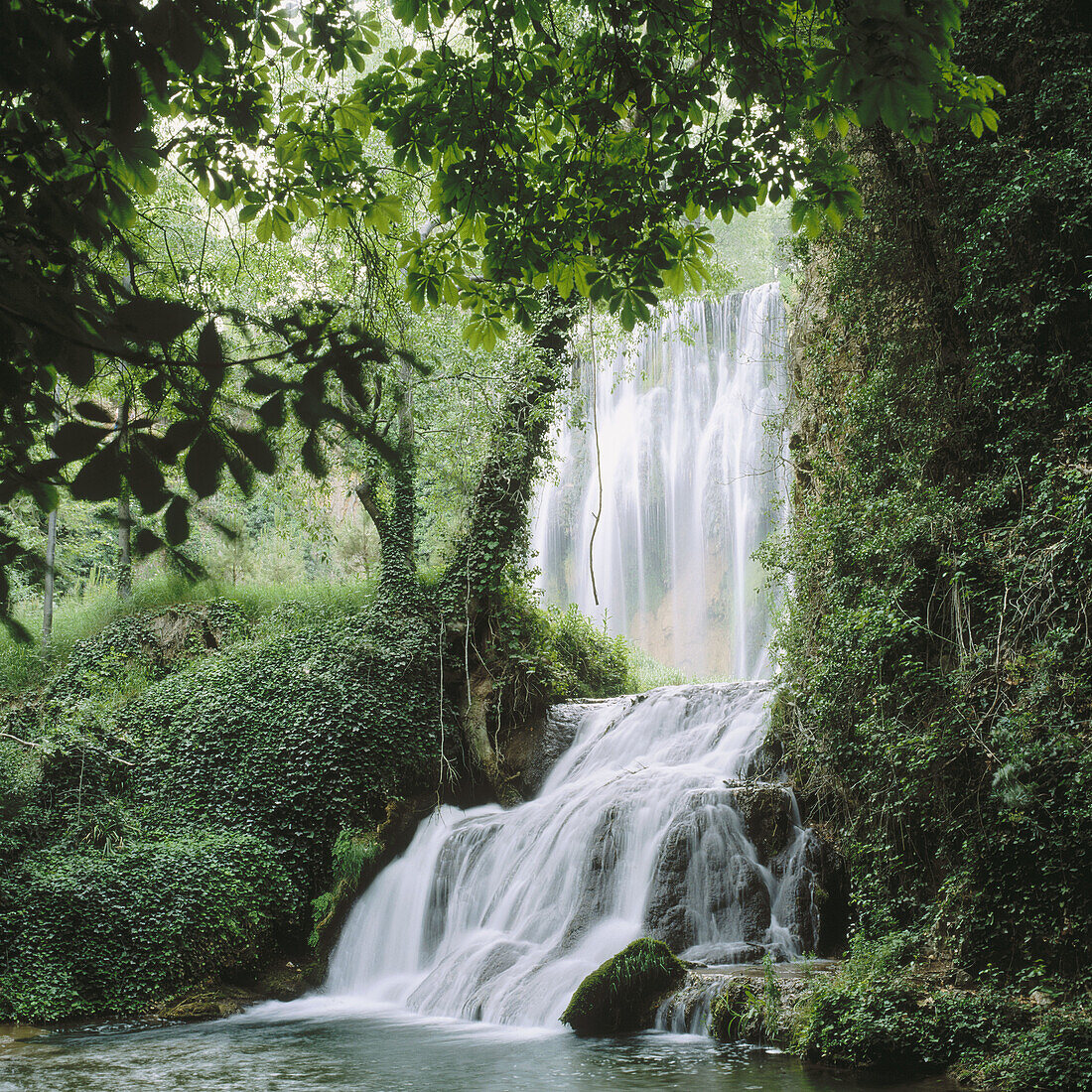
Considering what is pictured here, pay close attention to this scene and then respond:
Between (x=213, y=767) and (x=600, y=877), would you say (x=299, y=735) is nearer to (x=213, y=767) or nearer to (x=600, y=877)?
(x=213, y=767)

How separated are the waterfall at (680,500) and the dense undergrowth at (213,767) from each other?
7535mm

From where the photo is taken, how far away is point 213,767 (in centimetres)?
1233

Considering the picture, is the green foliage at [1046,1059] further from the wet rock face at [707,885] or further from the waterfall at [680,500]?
the waterfall at [680,500]

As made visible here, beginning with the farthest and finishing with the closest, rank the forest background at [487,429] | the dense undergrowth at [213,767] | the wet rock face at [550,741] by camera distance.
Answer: the wet rock face at [550,741] → the dense undergrowth at [213,767] → the forest background at [487,429]

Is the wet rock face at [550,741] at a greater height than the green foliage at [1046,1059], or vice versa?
the wet rock face at [550,741]

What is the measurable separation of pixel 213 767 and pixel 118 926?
2764mm

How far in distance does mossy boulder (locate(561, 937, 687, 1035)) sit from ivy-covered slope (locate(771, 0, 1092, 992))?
1707 mm

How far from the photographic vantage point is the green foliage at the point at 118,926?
9.39 metres

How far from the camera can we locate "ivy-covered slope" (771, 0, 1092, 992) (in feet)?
20.4

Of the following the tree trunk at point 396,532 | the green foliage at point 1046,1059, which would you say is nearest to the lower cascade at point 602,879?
the green foliage at point 1046,1059

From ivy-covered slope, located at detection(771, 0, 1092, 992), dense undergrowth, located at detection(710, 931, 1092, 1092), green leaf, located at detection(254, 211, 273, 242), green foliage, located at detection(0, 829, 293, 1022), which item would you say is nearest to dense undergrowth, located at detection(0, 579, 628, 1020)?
green foliage, located at detection(0, 829, 293, 1022)

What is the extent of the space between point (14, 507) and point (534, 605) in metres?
12.3

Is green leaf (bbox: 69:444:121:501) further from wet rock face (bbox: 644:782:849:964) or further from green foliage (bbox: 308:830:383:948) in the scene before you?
green foliage (bbox: 308:830:383:948)

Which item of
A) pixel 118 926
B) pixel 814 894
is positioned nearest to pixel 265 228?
pixel 814 894
